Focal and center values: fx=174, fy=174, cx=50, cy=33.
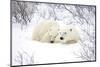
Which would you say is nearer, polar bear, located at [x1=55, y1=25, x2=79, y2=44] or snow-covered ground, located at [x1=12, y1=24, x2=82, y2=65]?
snow-covered ground, located at [x1=12, y1=24, x2=82, y2=65]

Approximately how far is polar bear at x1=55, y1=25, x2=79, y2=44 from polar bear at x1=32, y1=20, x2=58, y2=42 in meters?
0.09

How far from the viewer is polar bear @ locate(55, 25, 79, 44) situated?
2361mm

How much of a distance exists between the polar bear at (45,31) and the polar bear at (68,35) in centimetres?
9

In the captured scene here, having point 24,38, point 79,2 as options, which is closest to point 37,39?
point 24,38

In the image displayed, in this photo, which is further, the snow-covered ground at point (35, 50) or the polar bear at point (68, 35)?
the polar bear at point (68, 35)

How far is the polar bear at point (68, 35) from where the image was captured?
2.36 metres

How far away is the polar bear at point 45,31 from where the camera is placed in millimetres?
2250

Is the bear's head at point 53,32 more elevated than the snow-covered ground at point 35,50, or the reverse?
the bear's head at point 53,32

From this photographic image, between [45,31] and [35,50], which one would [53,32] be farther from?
[35,50]

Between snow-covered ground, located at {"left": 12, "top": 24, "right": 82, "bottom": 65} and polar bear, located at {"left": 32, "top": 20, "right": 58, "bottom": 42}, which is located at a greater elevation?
polar bear, located at {"left": 32, "top": 20, "right": 58, "bottom": 42}

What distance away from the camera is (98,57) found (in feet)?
8.48

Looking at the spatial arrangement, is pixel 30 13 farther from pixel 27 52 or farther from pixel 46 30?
pixel 27 52

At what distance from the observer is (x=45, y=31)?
2.29m
